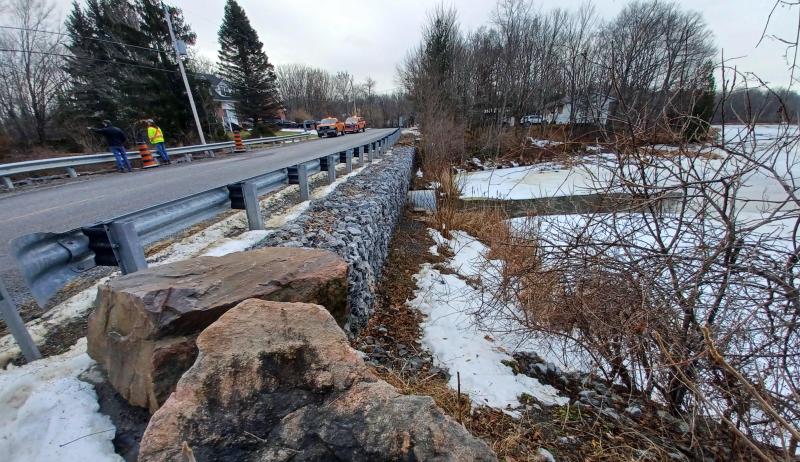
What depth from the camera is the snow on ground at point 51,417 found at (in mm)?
1285

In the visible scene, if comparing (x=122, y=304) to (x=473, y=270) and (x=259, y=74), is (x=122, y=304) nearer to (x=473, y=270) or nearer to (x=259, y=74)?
(x=473, y=270)

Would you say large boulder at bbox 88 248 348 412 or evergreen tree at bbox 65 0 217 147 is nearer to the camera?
large boulder at bbox 88 248 348 412

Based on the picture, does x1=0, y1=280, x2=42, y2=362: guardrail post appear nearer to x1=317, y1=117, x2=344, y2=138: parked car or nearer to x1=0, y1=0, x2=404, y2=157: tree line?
x1=0, y1=0, x2=404, y2=157: tree line

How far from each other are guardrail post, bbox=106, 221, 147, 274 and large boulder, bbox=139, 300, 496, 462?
126 cm

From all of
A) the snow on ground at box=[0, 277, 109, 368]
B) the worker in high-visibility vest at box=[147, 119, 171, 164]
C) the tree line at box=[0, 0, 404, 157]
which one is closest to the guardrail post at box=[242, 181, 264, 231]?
the snow on ground at box=[0, 277, 109, 368]

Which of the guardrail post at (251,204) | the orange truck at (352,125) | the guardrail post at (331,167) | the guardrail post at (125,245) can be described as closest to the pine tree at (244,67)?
the orange truck at (352,125)

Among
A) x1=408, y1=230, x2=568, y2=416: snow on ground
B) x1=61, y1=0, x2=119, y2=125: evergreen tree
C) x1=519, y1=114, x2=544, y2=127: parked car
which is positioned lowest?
x1=408, y1=230, x2=568, y2=416: snow on ground

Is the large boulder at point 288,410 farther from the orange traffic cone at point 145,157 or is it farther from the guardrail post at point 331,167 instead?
the orange traffic cone at point 145,157

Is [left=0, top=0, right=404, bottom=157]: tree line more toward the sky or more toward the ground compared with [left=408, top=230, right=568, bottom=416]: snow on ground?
more toward the sky

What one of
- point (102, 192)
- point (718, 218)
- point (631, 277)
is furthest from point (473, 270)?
point (102, 192)

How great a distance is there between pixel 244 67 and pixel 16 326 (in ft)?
117

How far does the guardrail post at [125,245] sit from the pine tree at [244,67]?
32291 mm

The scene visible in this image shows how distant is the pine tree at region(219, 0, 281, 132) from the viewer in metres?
30.4

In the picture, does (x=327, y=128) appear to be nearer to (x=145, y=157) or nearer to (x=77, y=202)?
(x=145, y=157)
